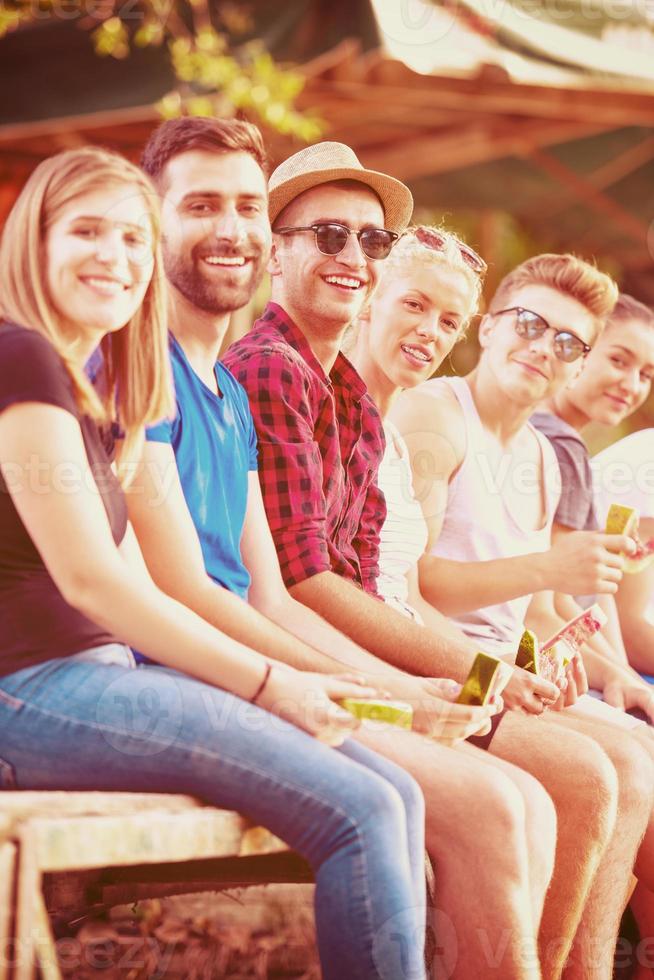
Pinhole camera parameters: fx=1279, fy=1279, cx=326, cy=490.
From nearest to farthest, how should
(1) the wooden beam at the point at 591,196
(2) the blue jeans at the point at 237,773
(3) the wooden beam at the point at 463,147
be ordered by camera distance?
(2) the blue jeans at the point at 237,773 < (3) the wooden beam at the point at 463,147 < (1) the wooden beam at the point at 591,196

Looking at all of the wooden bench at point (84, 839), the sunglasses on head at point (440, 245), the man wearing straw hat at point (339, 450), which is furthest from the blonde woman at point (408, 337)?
the wooden bench at point (84, 839)

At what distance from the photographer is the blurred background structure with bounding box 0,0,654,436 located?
3947mm

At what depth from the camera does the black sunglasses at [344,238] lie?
8.96ft

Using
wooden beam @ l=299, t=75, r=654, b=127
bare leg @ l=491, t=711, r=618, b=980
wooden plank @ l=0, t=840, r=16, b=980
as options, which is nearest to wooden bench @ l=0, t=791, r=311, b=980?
wooden plank @ l=0, t=840, r=16, b=980

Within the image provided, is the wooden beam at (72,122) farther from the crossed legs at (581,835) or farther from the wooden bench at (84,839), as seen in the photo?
the wooden bench at (84,839)

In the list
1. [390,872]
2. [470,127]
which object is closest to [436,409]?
[390,872]

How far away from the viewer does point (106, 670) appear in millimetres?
1964

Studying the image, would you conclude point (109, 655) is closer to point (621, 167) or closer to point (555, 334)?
point (555, 334)

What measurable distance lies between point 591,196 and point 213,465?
376 cm

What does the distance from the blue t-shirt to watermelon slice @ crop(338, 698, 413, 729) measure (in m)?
0.40

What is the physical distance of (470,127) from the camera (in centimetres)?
526

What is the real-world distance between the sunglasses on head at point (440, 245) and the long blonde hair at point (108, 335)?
39.6 inches

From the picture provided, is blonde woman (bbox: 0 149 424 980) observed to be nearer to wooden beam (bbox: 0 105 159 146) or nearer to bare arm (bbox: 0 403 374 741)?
bare arm (bbox: 0 403 374 741)

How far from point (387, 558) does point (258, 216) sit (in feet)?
3.17
